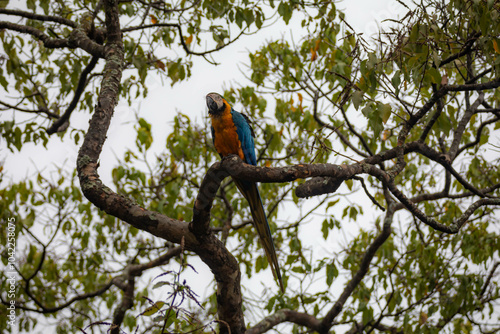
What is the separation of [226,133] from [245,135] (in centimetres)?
16

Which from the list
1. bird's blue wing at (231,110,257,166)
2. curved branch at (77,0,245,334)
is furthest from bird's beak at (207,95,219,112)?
curved branch at (77,0,245,334)

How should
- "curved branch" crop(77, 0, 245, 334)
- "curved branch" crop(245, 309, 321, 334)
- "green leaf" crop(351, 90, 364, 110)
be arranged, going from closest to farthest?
"curved branch" crop(77, 0, 245, 334) < "green leaf" crop(351, 90, 364, 110) < "curved branch" crop(245, 309, 321, 334)

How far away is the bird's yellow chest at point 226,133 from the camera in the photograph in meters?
3.00

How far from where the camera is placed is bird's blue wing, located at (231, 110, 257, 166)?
9.96ft

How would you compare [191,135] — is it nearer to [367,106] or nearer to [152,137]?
[152,137]

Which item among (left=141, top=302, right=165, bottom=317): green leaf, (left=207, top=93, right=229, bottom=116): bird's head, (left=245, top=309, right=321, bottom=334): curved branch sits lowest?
(left=141, top=302, right=165, bottom=317): green leaf

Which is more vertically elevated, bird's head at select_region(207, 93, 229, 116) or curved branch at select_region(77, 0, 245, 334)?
bird's head at select_region(207, 93, 229, 116)

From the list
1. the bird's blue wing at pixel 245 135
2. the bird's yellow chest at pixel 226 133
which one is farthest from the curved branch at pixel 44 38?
the bird's blue wing at pixel 245 135

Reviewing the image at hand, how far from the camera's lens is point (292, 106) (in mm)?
4199

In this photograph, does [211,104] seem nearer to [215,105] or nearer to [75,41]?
[215,105]

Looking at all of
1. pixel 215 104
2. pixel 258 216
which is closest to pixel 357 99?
pixel 258 216

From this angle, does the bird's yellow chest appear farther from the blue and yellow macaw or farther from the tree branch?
the tree branch

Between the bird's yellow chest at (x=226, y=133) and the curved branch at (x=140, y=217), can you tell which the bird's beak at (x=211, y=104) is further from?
the curved branch at (x=140, y=217)

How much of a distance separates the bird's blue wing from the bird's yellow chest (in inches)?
1.4
